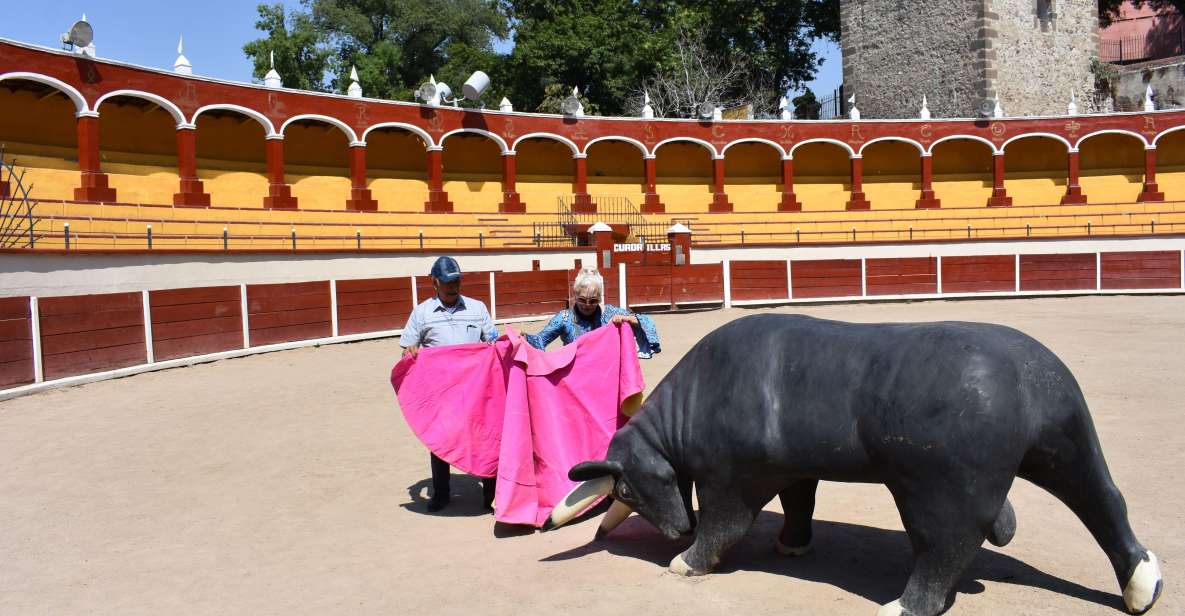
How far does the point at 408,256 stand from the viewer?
16.9m

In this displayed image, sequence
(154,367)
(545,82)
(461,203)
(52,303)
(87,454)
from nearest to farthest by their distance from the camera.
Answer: (87,454), (52,303), (154,367), (461,203), (545,82)

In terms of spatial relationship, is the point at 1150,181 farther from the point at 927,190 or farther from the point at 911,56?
the point at 911,56

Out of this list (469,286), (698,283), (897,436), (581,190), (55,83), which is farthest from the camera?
(581,190)

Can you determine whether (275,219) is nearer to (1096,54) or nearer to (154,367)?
(154,367)

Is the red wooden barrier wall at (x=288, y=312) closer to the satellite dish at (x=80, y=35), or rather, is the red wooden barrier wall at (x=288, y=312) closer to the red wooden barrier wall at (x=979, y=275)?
the satellite dish at (x=80, y=35)

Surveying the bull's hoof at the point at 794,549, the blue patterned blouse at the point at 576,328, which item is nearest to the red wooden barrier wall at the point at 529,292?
the blue patterned blouse at the point at 576,328

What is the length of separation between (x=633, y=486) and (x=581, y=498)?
0.23 metres

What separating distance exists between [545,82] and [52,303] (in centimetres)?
2666

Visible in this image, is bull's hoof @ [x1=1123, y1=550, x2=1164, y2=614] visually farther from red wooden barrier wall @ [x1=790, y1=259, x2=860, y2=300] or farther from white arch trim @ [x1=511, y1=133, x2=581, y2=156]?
white arch trim @ [x1=511, y1=133, x2=581, y2=156]

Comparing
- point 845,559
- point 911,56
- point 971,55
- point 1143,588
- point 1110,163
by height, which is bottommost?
point 845,559

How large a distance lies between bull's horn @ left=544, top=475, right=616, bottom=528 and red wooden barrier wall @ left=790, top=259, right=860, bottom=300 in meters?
16.2

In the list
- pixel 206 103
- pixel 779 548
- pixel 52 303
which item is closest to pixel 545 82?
pixel 206 103

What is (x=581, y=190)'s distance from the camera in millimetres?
24422

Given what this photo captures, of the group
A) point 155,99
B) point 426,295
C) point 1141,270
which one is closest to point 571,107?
point 155,99
